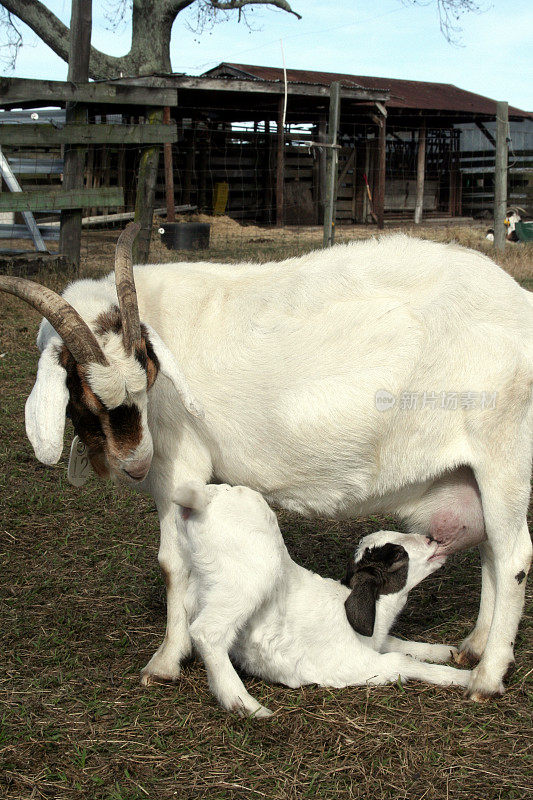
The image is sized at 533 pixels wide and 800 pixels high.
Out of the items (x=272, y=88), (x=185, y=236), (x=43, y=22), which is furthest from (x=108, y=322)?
(x=43, y=22)

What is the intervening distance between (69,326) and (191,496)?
0.73 metres

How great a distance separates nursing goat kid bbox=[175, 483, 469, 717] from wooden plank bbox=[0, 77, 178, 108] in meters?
6.30

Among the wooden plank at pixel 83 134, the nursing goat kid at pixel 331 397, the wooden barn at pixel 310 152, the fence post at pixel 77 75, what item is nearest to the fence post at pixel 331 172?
the wooden plank at pixel 83 134

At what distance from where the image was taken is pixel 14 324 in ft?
26.1

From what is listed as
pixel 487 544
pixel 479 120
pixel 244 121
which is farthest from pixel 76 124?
pixel 479 120

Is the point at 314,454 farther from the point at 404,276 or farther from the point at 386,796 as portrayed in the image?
the point at 386,796

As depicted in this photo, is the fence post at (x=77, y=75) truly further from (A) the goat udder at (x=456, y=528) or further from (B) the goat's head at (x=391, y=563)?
(A) the goat udder at (x=456, y=528)

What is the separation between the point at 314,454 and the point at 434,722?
1046 mm

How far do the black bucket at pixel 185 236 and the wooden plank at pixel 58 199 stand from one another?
12.6 ft

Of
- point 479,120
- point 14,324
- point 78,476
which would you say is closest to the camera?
point 78,476

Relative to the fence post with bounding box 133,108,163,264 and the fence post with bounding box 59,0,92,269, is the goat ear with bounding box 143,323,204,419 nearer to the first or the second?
the fence post with bounding box 133,108,163,264

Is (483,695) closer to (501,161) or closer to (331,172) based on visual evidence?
(331,172)

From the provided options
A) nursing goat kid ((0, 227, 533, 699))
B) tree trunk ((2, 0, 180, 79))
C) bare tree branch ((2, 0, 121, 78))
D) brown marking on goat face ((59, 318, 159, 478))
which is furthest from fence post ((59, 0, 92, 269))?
bare tree branch ((2, 0, 121, 78))

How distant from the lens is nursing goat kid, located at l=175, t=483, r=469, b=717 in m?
2.79
